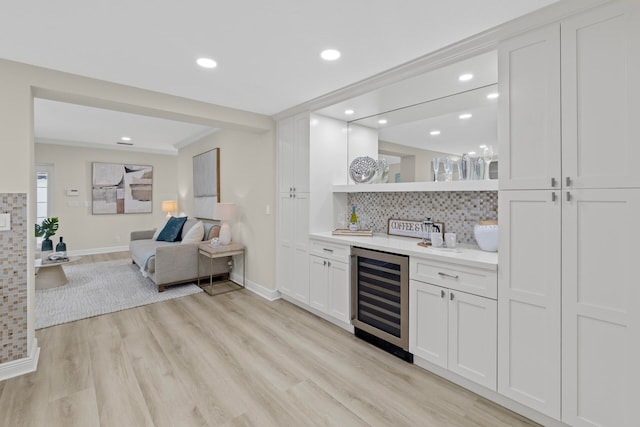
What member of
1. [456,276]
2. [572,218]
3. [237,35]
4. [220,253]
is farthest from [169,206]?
[572,218]

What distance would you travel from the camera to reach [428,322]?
222 cm

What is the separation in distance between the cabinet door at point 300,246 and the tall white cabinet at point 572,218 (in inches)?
77.1

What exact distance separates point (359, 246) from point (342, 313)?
710 millimetres

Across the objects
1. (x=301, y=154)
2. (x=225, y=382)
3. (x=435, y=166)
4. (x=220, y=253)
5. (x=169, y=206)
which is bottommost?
(x=225, y=382)

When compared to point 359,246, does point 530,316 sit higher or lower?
lower

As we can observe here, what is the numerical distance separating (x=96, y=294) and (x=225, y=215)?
1.95 meters

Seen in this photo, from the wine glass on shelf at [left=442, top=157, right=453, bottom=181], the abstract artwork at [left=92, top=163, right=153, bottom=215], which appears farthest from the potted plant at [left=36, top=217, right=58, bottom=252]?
the wine glass on shelf at [left=442, top=157, right=453, bottom=181]

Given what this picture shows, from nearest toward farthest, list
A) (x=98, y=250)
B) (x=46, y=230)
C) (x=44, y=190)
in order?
(x=46, y=230) < (x=44, y=190) < (x=98, y=250)

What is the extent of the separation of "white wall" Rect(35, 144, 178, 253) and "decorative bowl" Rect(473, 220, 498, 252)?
7.45m

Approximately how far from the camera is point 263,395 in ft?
6.53

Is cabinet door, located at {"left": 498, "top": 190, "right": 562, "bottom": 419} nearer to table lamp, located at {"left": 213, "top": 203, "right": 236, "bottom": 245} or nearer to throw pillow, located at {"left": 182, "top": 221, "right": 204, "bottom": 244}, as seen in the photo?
table lamp, located at {"left": 213, "top": 203, "right": 236, "bottom": 245}

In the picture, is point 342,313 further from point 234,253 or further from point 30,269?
point 30,269

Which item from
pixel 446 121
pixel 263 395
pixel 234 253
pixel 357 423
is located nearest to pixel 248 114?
pixel 234 253

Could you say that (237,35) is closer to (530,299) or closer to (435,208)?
(435,208)
